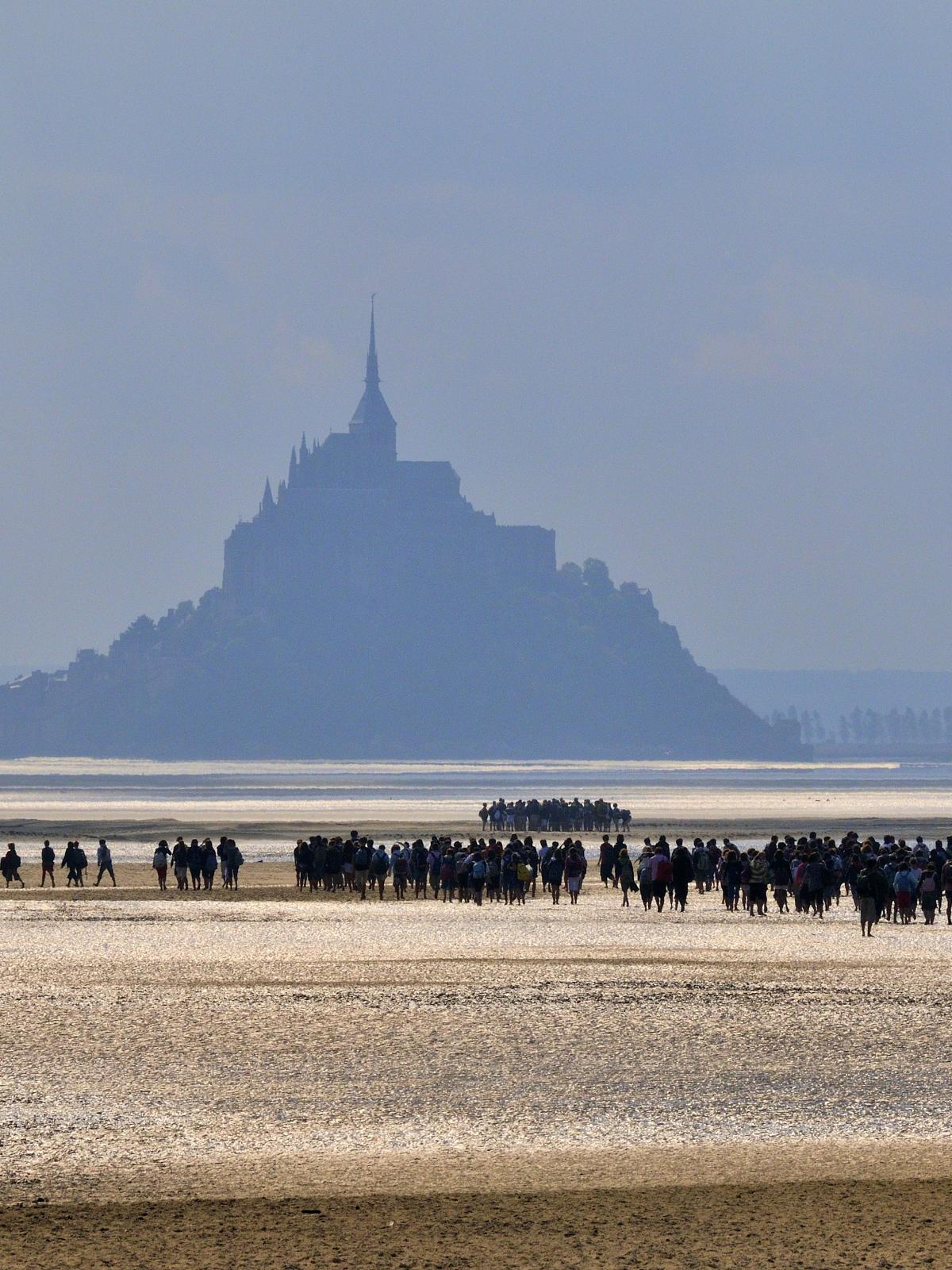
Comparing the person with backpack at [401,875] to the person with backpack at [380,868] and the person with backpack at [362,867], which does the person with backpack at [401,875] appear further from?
the person with backpack at [362,867]

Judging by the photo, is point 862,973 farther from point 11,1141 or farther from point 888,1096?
point 11,1141

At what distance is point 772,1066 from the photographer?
723 inches

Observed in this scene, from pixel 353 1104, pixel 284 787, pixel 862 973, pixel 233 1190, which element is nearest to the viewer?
pixel 233 1190

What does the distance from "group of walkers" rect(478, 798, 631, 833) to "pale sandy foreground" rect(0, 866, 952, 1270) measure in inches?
2146

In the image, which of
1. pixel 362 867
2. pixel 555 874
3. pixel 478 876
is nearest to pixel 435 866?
pixel 362 867

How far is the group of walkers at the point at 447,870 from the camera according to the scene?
41.9 meters

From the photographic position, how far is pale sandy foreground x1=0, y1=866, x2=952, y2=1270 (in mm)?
12219

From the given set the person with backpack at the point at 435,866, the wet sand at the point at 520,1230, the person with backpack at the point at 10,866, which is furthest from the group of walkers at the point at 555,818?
the wet sand at the point at 520,1230

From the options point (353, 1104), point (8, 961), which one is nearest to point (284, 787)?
point (8, 961)

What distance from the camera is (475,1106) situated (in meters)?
16.3

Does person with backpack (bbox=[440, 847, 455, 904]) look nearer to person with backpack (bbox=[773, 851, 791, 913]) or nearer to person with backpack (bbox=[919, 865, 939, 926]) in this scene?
person with backpack (bbox=[773, 851, 791, 913])

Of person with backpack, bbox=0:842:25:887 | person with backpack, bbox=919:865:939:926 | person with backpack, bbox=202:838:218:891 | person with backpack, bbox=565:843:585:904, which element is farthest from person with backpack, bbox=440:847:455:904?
person with backpack, bbox=919:865:939:926

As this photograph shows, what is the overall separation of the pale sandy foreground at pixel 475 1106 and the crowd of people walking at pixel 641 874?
23.3 ft

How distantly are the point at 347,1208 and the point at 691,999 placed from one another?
10806mm
